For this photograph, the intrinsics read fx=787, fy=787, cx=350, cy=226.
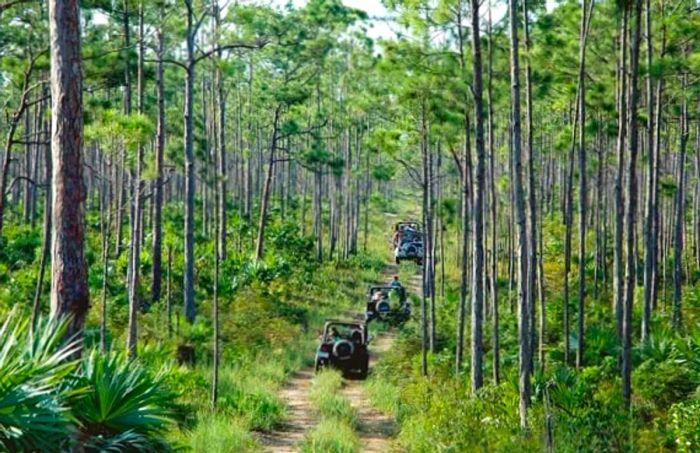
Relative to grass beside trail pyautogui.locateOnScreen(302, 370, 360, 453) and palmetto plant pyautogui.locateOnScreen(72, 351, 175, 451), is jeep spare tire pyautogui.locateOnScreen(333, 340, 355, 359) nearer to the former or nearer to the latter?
grass beside trail pyautogui.locateOnScreen(302, 370, 360, 453)

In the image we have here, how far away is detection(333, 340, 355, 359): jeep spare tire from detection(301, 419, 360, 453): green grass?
5.50 metres

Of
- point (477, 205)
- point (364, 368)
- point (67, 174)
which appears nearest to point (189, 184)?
point (364, 368)

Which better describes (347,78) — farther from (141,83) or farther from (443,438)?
(443,438)

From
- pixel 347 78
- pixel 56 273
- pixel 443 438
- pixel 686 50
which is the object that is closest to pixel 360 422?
pixel 443 438

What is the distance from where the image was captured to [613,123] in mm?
29562

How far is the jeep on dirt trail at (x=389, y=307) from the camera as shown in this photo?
28.2 metres

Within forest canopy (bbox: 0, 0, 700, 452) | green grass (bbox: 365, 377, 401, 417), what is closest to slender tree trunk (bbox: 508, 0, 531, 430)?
forest canopy (bbox: 0, 0, 700, 452)

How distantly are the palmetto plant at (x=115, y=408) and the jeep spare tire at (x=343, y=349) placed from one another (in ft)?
40.4

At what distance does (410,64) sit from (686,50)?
11961mm

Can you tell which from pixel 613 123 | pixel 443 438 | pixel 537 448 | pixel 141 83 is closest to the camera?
pixel 537 448

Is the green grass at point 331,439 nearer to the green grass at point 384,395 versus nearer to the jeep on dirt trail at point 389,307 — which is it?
the green grass at point 384,395

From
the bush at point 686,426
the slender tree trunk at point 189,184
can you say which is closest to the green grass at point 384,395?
the bush at point 686,426

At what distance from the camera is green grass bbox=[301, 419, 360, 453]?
42.4 ft

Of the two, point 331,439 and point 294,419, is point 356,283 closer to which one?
point 294,419
